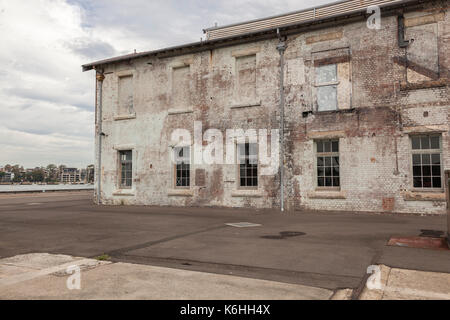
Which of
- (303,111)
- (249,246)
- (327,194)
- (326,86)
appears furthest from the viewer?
(303,111)

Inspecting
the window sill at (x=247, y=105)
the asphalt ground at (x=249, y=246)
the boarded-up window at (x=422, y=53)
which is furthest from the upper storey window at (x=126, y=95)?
the boarded-up window at (x=422, y=53)

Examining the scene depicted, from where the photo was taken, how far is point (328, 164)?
13.5 meters

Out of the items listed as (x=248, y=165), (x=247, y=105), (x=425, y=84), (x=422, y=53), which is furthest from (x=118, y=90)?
(x=425, y=84)

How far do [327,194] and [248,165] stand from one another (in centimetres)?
356

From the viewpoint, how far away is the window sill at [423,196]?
11.4 meters

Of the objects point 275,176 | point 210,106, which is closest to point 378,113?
point 275,176

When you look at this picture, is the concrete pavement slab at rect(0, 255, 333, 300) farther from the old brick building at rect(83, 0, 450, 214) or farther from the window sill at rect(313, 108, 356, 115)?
the window sill at rect(313, 108, 356, 115)

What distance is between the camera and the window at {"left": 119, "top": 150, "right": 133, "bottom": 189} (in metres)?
18.1

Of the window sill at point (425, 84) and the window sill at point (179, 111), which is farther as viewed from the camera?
the window sill at point (179, 111)

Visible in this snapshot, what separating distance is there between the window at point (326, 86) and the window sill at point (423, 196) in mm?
4128

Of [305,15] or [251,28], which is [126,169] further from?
[305,15]

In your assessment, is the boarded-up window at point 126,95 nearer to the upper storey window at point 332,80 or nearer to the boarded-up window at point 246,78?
the boarded-up window at point 246,78

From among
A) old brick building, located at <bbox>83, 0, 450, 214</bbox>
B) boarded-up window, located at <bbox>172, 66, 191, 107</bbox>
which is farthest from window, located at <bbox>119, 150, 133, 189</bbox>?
boarded-up window, located at <bbox>172, 66, 191, 107</bbox>

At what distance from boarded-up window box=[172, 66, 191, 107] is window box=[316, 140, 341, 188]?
6.62m
